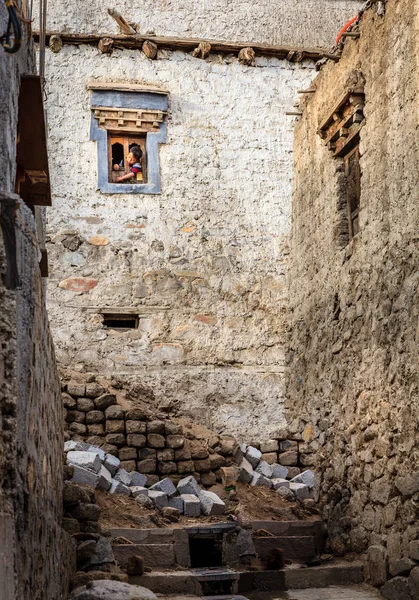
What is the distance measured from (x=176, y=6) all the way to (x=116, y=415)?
5064mm

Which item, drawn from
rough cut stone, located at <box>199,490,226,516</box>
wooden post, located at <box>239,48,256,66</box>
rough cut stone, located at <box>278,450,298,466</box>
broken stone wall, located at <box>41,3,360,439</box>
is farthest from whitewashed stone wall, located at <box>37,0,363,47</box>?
rough cut stone, located at <box>199,490,226,516</box>

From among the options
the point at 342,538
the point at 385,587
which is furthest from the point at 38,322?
the point at 342,538

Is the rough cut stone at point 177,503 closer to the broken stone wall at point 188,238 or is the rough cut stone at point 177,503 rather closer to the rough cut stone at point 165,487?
the rough cut stone at point 165,487

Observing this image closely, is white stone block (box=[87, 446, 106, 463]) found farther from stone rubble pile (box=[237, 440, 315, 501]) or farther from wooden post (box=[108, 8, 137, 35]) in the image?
wooden post (box=[108, 8, 137, 35])

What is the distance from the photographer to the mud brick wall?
842cm

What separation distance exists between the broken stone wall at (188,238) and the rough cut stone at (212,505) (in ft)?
5.06

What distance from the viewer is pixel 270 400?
9.38 m

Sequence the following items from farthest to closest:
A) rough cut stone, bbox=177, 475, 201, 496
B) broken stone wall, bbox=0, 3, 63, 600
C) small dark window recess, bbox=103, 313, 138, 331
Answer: small dark window recess, bbox=103, 313, 138, 331, rough cut stone, bbox=177, 475, 201, 496, broken stone wall, bbox=0, 3, 63, 600

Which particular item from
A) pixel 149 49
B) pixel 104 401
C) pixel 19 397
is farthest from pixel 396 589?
pixel 149 49

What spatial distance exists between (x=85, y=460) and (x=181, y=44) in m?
5.15

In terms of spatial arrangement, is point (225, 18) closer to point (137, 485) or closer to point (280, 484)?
point (280, 484)

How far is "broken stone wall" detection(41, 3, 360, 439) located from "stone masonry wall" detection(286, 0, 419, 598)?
811 millimetres

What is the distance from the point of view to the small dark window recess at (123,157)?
9.84 meters

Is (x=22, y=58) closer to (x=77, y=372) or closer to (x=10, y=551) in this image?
(x=10, y=551)
